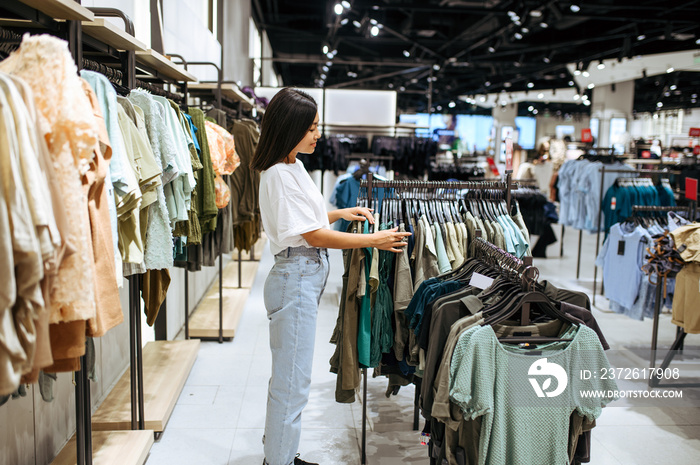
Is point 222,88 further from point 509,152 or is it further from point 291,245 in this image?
point 291,245

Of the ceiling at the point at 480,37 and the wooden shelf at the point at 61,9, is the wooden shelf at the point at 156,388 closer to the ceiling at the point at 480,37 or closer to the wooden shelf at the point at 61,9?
the wooden shelf at the point at 61,9

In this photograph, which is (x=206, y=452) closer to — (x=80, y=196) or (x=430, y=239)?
(x=430, y=239)

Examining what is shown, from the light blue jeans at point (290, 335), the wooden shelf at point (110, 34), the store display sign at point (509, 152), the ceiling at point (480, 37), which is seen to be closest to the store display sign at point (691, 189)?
the store display sign at point (509, 152)

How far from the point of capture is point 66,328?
1.47 metres

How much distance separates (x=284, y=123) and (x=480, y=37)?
1144 centimetres

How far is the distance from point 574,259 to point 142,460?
8.08 metres

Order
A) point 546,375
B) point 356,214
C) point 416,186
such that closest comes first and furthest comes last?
point 546,375, point 356,214, point 416,186

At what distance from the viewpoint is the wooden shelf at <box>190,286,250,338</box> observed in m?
4.82

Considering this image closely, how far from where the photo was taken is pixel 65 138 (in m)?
1.32

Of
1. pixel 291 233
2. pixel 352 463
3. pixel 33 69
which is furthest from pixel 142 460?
pixel 33 69

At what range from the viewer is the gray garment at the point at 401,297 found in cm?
275

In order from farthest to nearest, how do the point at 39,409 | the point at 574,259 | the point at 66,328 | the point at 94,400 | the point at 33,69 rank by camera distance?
1. the point at 574,259
2. the point at 94,400
3. the point at 39,409
4. the point at 66,328
5. the point at 33,69

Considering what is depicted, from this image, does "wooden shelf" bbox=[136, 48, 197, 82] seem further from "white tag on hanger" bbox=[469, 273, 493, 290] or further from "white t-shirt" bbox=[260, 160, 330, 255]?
"white tag on hanger" bbox=[469, 273, 493, 290]

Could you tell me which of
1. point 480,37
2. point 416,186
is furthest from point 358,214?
point 480,37
